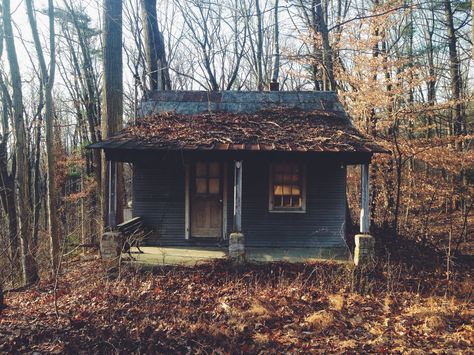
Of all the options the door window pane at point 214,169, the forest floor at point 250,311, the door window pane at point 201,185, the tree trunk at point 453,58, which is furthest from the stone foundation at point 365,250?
the tree trunk at point 453,58

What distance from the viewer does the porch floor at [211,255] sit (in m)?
7.97

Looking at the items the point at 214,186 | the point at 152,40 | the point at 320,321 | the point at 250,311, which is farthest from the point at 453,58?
the point at 250,311

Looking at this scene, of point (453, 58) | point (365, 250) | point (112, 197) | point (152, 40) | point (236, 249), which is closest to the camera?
point (365, 250)

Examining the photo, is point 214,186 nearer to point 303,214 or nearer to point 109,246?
point 303,214

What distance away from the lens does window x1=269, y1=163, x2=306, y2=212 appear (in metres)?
9.52

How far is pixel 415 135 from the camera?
758 inches

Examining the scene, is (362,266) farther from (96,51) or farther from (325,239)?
(96,51)

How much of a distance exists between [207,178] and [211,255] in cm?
231

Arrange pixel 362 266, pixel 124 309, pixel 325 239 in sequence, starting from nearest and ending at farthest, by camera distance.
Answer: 1. pixel 124 309
2. pixel 362 266
3. pixel 325 239

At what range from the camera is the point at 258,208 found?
31.3 ft

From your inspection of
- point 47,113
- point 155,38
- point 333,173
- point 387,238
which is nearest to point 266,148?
point 333,173

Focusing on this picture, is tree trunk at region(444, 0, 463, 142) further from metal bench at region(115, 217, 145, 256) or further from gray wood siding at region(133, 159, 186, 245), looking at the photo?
metal bench at region(115, 217, 145, 256)

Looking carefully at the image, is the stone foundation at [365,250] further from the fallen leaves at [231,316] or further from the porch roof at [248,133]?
the porch roof at [248,133]

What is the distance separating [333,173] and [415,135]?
494 inches
